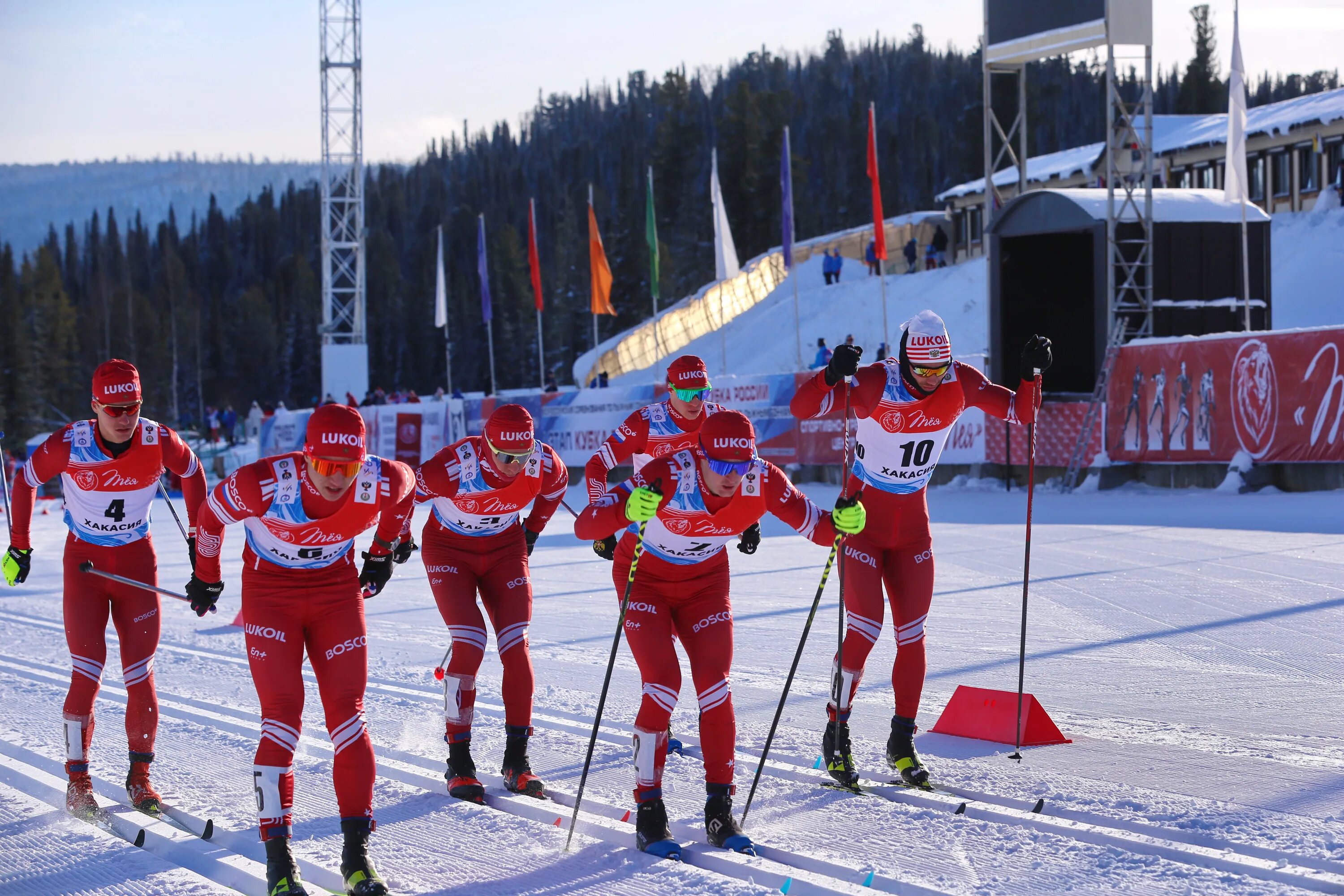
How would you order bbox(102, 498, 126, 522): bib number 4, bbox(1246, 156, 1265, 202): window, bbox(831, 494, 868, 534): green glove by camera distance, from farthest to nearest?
bbox(1246, 156, 1265, 202): window < bbox(102, 498, 126, 522): bib number 4 < bbox(831, 494, 868, 534): green glove

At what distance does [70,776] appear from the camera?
6.25 metres

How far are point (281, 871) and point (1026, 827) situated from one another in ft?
9.58

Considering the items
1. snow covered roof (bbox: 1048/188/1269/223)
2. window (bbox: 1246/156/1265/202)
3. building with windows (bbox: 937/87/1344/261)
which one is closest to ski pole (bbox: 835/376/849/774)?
snow covered roof (bbox: 1048/188/1269/223)

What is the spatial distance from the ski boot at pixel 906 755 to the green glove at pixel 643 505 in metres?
1.79

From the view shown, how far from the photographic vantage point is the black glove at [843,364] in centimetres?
591

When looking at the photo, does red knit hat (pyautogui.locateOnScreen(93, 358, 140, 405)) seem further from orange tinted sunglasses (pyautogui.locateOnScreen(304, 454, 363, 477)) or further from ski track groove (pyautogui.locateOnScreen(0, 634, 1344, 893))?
ski track groove (pyautogui.locateOnScreen(0, 634, 1344, 893))

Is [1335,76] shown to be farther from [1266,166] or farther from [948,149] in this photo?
[1266,166]

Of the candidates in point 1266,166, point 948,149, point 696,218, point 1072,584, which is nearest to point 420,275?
point 696,218

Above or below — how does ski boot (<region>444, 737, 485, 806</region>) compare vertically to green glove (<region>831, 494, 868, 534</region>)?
below

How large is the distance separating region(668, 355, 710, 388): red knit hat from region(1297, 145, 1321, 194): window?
34629 mm

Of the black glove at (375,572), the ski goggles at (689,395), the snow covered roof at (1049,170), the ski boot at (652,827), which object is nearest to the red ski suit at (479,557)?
the black glove at (375,572)

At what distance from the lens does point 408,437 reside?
30406 mm

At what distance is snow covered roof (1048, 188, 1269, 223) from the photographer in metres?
21.2

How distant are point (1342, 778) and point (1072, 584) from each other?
577cm
